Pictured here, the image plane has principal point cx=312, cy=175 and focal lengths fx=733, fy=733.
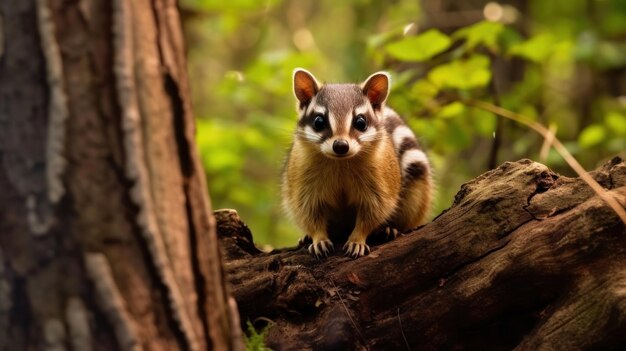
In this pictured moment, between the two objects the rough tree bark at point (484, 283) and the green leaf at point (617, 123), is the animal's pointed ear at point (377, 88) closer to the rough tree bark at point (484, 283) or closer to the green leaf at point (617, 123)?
the rough tree bark at point (484, 283)

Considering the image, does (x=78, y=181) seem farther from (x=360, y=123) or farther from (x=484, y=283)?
(x=360, y=123)

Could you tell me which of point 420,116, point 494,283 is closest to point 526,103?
point 420,116

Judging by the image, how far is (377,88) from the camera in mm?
4574

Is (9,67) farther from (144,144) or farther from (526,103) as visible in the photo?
(526,103)

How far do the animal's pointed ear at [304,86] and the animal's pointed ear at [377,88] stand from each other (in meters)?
0.31

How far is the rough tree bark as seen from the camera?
286 cm

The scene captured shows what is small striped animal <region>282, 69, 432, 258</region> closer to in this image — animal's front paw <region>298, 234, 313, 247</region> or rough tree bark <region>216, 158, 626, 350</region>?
animal's front paw <region>298, 234, 313, 247</region>

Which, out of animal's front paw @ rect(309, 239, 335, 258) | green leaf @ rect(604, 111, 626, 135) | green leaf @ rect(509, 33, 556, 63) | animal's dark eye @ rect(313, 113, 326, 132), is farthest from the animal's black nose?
green leaf @ rect(604, 111, 626, 135)

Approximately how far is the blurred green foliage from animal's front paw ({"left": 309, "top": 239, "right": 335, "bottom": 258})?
1345 mm

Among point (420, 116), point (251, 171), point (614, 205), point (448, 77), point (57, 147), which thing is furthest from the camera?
point (251, 171)

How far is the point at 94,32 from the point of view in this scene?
6.17ft

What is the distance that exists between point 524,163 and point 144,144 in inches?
80.0

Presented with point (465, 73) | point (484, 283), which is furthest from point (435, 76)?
point (484, 283)

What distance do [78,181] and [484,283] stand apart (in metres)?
1.80
